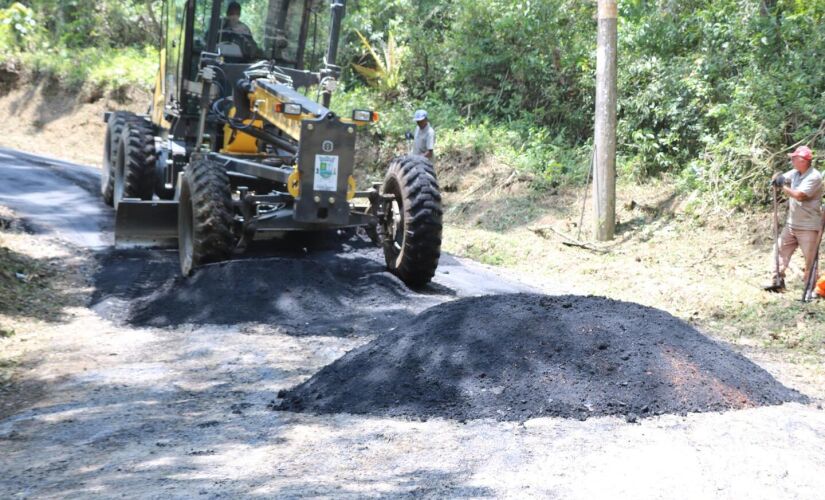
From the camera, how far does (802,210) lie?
11.2 meters

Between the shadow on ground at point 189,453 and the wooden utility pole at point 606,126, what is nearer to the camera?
the shadow on ground at point 189,453

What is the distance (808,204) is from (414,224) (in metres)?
4.48

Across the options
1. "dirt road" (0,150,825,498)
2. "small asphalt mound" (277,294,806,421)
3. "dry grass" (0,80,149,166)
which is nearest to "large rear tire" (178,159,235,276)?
"dirt road" (0,150,825,498)

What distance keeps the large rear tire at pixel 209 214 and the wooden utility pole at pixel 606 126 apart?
21.1 feet

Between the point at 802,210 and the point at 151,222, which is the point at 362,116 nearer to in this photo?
the point at 151,222

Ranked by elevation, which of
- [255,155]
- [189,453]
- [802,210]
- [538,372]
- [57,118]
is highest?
[57,118]

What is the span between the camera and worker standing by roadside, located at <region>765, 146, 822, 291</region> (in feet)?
36.5

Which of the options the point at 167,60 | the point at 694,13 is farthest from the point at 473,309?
the point at 694,13

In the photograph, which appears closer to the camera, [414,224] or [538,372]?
[538,372]

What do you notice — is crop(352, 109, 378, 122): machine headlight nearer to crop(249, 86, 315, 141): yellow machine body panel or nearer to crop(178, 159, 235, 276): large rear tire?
crop(249, 86, 315, 141): yellow machine body panel

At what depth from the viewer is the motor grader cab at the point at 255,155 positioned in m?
10.6

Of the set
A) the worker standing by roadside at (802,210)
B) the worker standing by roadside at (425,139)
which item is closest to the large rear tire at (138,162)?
the worker standing by roadside at (425,139)

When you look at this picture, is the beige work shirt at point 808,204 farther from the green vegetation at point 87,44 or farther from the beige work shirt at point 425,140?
the green vegetation at point 87,44

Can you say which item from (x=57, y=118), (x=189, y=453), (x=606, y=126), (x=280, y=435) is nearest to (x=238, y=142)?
(x=606, y=126)
